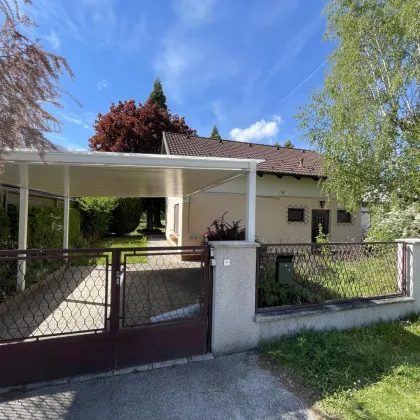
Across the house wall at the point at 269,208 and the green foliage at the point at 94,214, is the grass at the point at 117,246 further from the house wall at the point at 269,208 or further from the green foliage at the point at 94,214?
the house wall at the point at 269,208

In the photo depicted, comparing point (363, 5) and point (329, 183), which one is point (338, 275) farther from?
point (363, 5)

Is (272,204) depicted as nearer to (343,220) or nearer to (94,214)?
(343,220)

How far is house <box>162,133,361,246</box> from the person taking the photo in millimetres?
10758

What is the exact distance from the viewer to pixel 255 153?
14008mm

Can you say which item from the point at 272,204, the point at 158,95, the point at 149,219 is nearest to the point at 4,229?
the point at 272,204

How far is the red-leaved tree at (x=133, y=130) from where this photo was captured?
81.7ft

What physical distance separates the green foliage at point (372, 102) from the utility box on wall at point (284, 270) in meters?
5.64

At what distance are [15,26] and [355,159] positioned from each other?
359 inches

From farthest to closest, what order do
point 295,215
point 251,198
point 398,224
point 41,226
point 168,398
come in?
point 295,215
point 41,226
point 398,224
point 251,198
point 168,398

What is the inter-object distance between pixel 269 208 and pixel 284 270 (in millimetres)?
7701

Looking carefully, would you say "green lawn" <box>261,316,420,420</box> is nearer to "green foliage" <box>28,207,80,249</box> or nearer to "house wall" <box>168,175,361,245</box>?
"green foliage" <box>28,207,80,249</box>

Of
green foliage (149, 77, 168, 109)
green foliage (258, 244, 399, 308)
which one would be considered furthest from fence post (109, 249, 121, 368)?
green foliage (149, 77, 168, 109)

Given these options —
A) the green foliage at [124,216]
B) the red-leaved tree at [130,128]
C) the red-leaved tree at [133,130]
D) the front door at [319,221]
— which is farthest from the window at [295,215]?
the red-leaved tree at [130,128]

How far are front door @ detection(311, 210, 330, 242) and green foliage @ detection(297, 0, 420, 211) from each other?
300 centimetres
